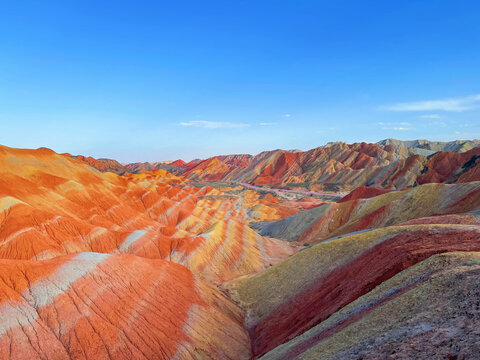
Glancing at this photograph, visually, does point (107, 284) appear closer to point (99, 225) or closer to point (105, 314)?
point (105, 314)

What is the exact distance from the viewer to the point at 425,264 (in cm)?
1667

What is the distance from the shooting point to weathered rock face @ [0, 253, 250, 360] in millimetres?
17453

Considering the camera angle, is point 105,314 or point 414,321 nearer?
point 414,321

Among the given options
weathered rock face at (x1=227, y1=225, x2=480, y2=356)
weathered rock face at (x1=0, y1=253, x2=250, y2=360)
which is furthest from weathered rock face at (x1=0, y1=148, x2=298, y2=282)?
weathered rock face at (x1=0, y1=253, x2=250, y2=360)

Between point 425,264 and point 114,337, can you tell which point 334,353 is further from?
point 114,337

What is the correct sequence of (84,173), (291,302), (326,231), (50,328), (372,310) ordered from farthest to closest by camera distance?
(84,173)
(326,231)
(291,302)
(50,328)
(372,310)

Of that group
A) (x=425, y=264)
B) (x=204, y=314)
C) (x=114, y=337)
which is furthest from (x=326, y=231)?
(x=114, y=337)

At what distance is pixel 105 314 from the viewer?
2020cm

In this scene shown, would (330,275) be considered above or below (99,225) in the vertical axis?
below

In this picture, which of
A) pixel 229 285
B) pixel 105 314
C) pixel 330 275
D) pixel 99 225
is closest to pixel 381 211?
pixel 330 275

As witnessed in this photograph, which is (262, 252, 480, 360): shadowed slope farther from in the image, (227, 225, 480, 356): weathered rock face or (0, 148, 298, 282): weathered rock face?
(0, 148, 298, 282): weathered rock face

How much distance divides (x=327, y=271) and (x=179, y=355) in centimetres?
1687

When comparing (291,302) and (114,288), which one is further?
(291,302)

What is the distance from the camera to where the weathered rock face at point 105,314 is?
17453 millimetres
